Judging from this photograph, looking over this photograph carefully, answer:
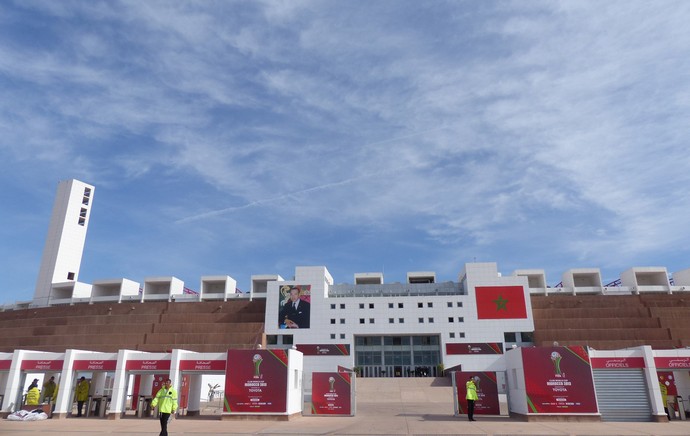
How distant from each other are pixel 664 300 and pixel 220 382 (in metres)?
58.9

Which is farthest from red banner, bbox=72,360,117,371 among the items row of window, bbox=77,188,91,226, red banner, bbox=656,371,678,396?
row of window, bbox=77,188,91,226

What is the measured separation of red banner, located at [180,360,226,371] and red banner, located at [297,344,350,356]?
130 ft

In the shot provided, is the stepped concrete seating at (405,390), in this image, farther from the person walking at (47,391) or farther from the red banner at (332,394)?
the person walking at (47,391)

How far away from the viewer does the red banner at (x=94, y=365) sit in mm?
26219

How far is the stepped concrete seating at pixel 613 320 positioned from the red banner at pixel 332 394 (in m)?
42.2

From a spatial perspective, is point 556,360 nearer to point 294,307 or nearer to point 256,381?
point 256,381

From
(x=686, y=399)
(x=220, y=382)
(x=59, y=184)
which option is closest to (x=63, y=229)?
(x=59, y=184)

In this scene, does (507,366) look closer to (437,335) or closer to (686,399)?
(686,399)

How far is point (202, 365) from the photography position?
26.2 m

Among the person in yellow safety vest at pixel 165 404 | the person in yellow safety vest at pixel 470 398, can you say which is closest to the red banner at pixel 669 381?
the person in yellow safety vest at pixel 470 398

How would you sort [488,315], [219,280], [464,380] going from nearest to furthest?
[464,380] → [488,315] → [219,280]

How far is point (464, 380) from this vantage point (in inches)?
986

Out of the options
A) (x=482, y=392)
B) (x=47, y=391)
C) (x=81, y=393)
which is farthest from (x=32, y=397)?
(x=482, y=392)

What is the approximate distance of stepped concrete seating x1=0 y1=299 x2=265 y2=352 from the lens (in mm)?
63438
